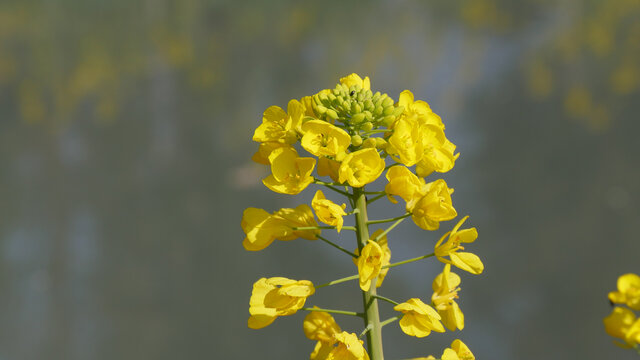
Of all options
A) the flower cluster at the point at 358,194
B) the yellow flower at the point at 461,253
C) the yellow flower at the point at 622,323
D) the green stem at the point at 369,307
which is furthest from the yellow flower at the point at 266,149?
the yellow flower at the point at 622,323

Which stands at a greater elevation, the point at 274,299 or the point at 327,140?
the point at 327,140

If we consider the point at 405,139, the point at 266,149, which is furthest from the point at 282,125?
the point at 405,139

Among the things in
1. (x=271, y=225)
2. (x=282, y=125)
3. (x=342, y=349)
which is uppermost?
(x=282, y=125)

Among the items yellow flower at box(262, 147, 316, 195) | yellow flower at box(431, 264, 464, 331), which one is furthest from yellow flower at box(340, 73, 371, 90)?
yellow flower at box(431, 264, 464, 331)

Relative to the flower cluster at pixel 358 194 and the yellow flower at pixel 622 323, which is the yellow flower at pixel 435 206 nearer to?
the flower cluster at pixel 358 194

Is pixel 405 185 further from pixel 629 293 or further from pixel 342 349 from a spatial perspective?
pixel 629 293

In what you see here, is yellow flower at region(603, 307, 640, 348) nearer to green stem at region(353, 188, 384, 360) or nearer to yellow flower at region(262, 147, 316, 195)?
green stem at region(353, 188, 384, 360)

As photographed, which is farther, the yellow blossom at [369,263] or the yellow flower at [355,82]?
the yellow flower at [355,82]
